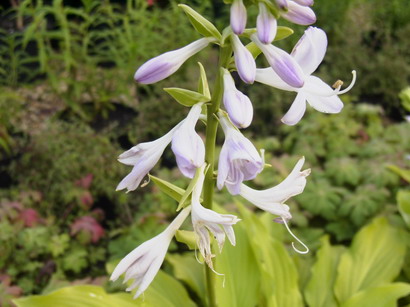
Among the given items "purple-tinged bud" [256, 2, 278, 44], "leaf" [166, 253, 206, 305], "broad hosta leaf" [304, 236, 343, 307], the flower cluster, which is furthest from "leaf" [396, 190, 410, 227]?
"purple-tinged bud" [256, 2, 278, 44]

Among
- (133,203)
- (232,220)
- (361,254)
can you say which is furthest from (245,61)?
(133,203)

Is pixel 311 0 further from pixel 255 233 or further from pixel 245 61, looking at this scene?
pixel 255 233

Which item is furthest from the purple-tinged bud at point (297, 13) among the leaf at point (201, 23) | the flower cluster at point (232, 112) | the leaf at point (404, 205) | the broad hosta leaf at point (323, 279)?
the leaf at point (404, 205)

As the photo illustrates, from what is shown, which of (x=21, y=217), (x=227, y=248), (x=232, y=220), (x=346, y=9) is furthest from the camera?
(x=346, y=9)

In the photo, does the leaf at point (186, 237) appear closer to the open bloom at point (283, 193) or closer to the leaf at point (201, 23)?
the open bloom at point (283, 193)

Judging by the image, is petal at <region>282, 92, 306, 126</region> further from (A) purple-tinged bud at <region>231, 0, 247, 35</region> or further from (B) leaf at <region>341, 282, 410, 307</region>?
(B) leaf at <region>341, 282, 410, 307</region>

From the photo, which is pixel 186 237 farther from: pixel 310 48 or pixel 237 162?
pixel 310 48

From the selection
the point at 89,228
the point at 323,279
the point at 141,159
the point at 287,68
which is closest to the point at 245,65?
the point at 287,68
